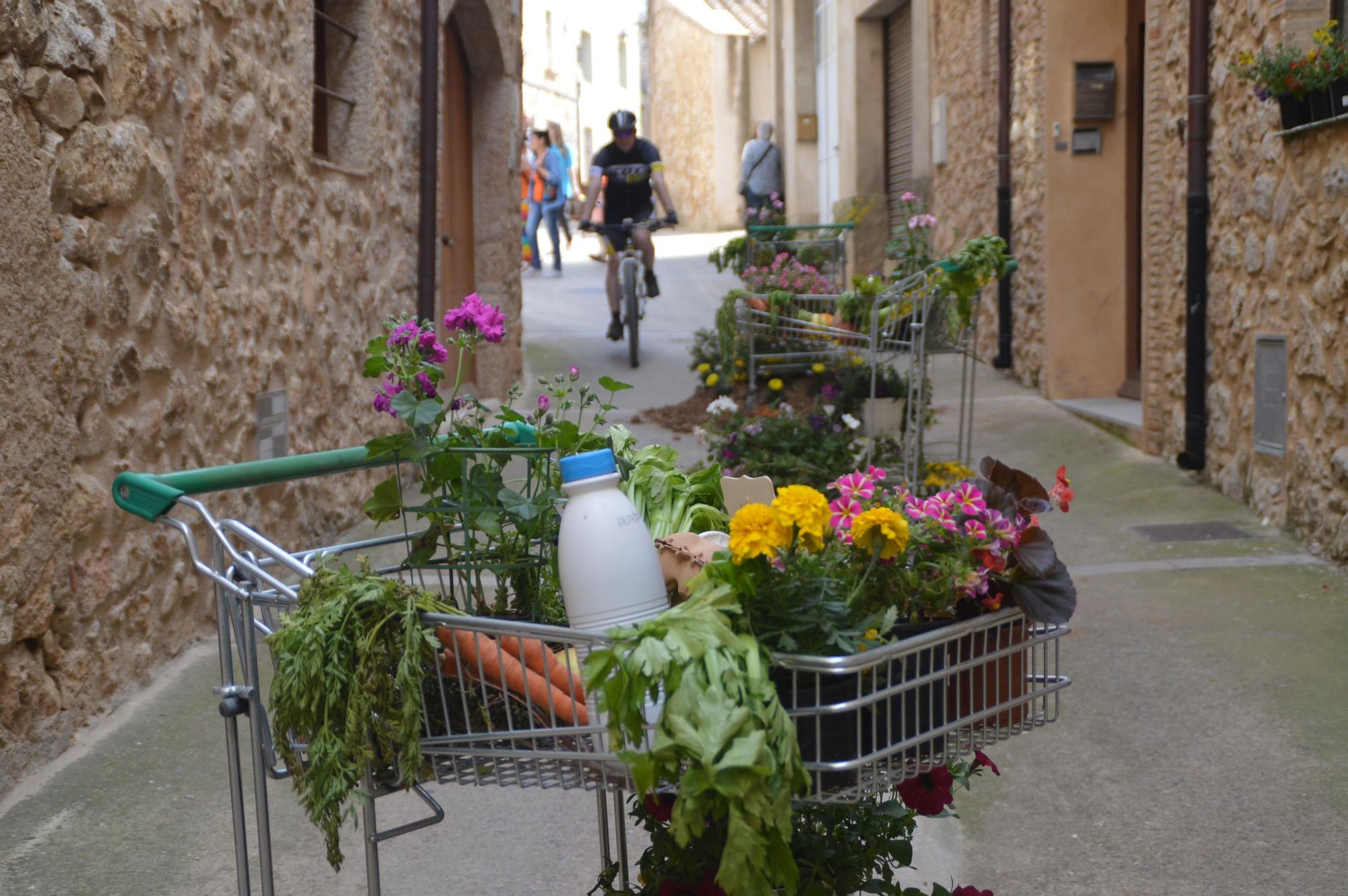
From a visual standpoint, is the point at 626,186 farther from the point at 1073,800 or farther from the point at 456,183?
the point at 1073,800

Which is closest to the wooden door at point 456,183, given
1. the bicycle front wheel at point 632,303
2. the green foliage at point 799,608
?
the bicycle front wheel at point 632,303

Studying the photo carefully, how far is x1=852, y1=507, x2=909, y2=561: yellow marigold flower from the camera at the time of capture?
5.59 ft

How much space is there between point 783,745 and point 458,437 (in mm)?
872

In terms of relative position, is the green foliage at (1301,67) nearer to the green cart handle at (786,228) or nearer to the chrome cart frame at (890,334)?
the chrome cart frame at (890,334)

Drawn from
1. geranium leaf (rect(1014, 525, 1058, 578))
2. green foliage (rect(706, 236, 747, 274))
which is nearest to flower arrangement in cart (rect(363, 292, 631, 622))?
geranium leaf (rect(1014, 525, 1058, 578))

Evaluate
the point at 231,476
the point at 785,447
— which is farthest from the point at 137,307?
the point at 785,447

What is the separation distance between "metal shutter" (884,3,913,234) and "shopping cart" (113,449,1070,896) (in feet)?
44.7

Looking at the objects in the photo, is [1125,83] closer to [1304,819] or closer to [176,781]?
[1304,819]

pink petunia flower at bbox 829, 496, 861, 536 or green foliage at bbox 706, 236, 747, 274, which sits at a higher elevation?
green foliage at bbox 706, 236, 747, 274

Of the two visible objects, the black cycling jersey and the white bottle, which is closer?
the white bottle

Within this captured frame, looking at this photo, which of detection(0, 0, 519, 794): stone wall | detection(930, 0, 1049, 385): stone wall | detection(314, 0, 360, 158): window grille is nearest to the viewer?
detection(0, 0, 519, 794): stone wall

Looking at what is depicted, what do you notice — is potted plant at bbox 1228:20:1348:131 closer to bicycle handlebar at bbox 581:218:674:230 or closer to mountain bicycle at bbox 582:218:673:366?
mountain bicycle at bbox 582:218:673:366

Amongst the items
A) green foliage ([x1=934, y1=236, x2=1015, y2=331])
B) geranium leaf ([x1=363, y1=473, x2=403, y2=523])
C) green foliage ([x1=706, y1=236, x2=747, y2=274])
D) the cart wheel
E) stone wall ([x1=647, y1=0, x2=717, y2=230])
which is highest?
stone wall ([x1=647, y1=0, x2=717, y2=230])

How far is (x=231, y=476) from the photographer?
203 centimetres
